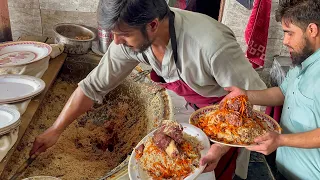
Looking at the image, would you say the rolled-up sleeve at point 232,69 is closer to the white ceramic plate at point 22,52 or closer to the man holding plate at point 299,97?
the man holding plate at point 299,97

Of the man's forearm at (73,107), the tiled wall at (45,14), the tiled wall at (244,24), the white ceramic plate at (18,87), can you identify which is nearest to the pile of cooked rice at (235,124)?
the man's forearm at (73,107)

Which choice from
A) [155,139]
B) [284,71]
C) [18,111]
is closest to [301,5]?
[155,139]

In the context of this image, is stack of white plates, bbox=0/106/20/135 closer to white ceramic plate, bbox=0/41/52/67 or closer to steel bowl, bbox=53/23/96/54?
white ceramic plate, bbox=0/41/52/67

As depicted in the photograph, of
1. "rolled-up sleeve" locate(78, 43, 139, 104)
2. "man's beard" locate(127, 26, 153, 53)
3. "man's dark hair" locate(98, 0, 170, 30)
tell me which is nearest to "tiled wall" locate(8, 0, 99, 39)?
"rolled-up sleeve" locate(78, 43, 139, 104)

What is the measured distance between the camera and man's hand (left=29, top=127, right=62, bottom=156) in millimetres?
2080

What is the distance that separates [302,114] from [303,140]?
222 millimetres

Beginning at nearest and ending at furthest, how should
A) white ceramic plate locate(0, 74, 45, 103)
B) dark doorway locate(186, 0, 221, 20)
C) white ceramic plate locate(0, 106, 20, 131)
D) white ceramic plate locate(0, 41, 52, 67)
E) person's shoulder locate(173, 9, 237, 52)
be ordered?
person's shoulder locate(173, 9, 237, 52), white ceramic plate locate(0, 106, 20, 131), white ceramic plate locate(0, 74, 45, 103), white ceramic plate locate(0, 41, 52, 67), dark doorway locate(186, 0, 221, 20)

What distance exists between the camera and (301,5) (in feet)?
5.33

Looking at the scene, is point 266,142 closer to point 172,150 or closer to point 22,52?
point 172,150

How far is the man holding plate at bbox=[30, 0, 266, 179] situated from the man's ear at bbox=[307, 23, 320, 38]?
0.35 meters

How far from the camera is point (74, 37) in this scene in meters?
3.23

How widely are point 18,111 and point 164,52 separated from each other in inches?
33.9

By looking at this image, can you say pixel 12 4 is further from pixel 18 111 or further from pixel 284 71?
pixel 284 71

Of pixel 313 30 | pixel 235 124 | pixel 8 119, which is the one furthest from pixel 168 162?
pixel 8 119
